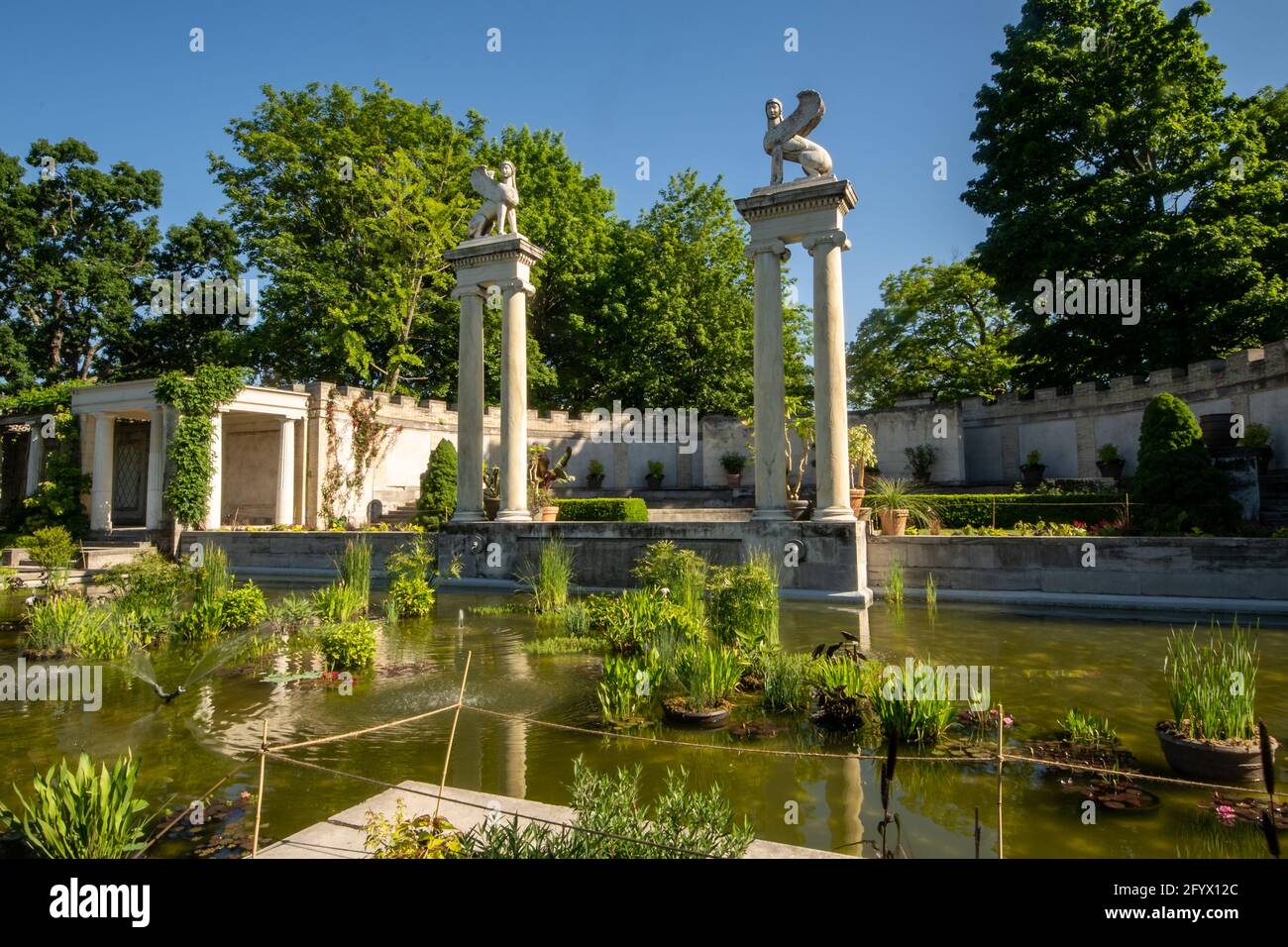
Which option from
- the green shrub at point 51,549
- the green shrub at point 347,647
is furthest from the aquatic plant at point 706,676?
the green shrub at point 51,549

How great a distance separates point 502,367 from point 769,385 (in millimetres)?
6632

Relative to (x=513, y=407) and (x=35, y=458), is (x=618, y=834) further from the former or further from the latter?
(x=35, y=458)

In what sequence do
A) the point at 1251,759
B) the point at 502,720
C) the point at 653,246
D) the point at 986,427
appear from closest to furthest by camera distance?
the point at 1251,759
the point at 502,720
the point at 986,427
the point at 653,246

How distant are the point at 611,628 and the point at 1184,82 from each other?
94.3 ft

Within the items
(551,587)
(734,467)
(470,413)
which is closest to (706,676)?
(551,587)

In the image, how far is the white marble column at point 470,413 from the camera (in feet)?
55.0

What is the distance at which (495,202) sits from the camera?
17359mm

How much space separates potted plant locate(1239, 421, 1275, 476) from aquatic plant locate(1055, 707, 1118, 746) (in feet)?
59.4

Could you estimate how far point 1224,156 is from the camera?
76.4 feet

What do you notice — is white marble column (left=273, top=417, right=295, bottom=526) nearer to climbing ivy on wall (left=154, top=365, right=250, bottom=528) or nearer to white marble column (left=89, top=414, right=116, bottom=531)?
climbing ivy on wall (left=154, top=365, right=250, bottom=528)

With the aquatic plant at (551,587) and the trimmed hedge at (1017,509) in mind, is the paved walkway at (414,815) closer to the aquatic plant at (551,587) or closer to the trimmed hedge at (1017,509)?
the aquatic plant at (551,587)

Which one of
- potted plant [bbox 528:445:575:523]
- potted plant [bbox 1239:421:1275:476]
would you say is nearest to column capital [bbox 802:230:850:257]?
potted plant [bbox 528:445:575:523]

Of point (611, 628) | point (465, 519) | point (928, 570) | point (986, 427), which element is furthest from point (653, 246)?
point (611, 628)
